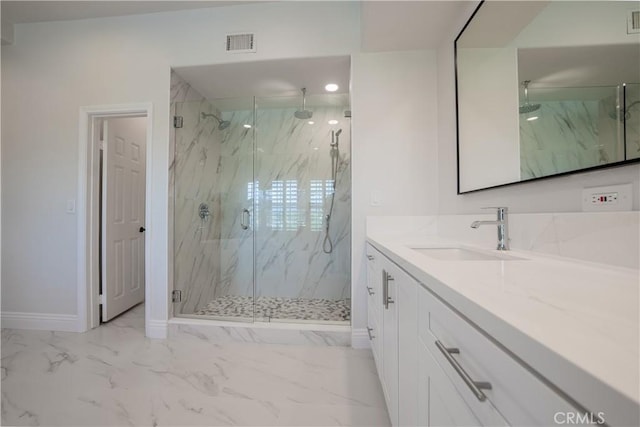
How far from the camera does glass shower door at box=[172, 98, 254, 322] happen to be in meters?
2.37

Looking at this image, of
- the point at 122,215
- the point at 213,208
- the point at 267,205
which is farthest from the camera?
the point at 267,205

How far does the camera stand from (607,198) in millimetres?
779

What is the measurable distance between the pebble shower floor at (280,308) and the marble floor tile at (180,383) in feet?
1.14

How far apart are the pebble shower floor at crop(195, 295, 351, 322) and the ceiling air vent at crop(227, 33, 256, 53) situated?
89.3 inches

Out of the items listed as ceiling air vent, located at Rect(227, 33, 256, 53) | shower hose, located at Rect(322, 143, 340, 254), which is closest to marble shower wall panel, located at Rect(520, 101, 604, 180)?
shower hose, located at Rect(322, 143, 340, 254)

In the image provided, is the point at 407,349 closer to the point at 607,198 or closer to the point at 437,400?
the point at 437,400

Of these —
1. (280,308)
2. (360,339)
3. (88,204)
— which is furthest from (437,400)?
(88,204)

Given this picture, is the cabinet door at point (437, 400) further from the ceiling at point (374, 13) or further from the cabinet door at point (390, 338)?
the ceiling at point (374, 13)

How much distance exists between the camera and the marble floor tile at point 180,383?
128 centimetres

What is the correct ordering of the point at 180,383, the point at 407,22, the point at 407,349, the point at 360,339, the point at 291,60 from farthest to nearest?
1. the point at 291,60
2. the point at 360,339
3. the point at 407,22
4. the point at 180,383
5. the point at 407,349

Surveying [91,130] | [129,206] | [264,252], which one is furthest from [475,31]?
[129,206]

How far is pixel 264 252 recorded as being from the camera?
300cm

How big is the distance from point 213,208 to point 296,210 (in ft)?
3.02

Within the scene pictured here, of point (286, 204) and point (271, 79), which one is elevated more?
point (271, 79)
